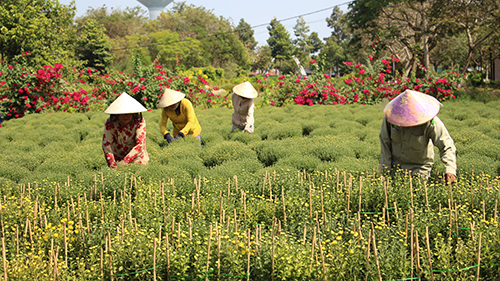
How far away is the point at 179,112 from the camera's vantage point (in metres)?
6.95

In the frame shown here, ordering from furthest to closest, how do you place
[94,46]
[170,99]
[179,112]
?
[94,46] < [179,112] < [170,99]

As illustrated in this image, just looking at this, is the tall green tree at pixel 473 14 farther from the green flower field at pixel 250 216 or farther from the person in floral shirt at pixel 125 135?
the person in floral shirt at pixel 125 135

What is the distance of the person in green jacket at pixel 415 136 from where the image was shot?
405 centimetres

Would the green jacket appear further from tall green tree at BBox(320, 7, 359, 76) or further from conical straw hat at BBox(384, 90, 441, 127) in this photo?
tall green tree at BBox(320, 7, 359, 76)

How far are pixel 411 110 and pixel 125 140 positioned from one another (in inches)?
143

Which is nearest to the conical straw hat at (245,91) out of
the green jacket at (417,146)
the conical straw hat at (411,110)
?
the green jacket at (417,146)

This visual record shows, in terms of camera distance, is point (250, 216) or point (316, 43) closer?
point (250, 216)

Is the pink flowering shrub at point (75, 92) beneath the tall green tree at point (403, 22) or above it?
beneath

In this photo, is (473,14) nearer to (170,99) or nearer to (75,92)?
(170,99)

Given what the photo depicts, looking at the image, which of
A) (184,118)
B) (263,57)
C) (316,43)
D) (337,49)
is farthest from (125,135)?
(316,43)

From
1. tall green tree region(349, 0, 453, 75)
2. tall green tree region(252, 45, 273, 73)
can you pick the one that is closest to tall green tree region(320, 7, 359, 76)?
tall green tree region(252, 45, 273, 73)

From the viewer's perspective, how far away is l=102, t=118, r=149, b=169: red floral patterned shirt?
5.37 m

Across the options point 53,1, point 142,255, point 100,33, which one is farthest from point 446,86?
point 100,33

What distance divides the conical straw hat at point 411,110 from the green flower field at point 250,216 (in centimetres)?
66
